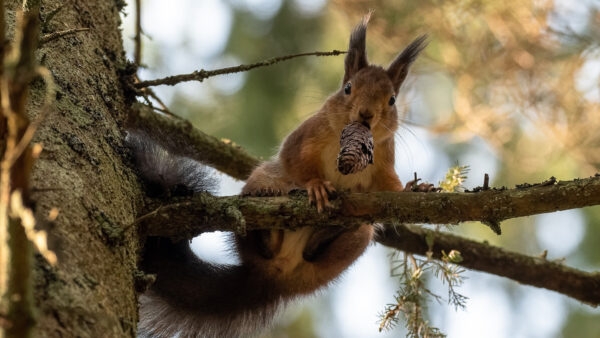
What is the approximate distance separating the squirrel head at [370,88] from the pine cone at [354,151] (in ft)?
0.91

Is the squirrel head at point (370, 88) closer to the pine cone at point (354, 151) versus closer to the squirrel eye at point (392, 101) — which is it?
the squirrel eye at point (392, 101)

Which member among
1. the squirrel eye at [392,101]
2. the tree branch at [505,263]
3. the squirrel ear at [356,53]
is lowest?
the tree branch at [505,263]

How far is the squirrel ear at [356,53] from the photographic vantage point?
2.57 m

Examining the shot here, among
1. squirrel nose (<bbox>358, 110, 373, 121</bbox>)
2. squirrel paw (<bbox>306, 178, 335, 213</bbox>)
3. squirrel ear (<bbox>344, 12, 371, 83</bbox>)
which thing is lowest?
squirrel paw (<bbox>306, 178, 335, 213</bbox>)

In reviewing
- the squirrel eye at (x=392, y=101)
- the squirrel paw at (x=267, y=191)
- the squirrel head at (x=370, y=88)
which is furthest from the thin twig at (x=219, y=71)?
the squirrel eye at (x=392, y=101)

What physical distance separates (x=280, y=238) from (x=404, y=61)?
0.92 m

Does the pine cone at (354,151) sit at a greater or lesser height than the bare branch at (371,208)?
greater

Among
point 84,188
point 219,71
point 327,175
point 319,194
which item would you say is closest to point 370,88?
point 327,175

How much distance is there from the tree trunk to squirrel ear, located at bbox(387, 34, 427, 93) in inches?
48.0

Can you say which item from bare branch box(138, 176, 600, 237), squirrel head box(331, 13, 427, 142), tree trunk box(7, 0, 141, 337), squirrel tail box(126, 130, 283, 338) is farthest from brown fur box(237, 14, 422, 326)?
tree trunk box(7, 0, 141, 337)

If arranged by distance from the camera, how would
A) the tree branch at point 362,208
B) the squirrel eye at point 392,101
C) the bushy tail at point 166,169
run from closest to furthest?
the tree branch at point 362,208 < the bushy tail at point 166,169 < the squirrel eye at point 392,101

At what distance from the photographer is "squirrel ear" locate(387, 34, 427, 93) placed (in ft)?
8.49

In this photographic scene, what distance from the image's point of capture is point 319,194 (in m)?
1.88

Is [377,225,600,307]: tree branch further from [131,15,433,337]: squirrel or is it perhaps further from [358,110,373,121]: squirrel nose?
[358,110,373,121]: squirrel nose
